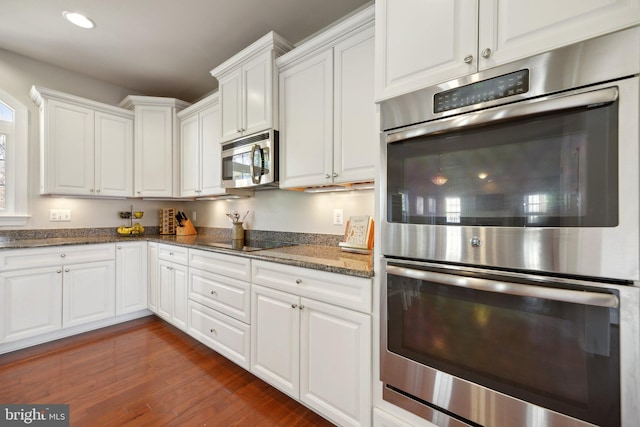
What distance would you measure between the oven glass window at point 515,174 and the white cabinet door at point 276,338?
0.88 m

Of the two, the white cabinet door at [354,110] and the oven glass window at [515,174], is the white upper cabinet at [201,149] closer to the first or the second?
the white cabinet door at [354,110]

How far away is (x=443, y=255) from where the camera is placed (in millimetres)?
1050

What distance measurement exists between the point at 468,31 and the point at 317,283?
1.28 meters

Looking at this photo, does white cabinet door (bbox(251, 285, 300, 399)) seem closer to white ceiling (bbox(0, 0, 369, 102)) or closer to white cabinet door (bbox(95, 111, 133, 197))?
white ceiling (bbox(0, 0, 369, 102))

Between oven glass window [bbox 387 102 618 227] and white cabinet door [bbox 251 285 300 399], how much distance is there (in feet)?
2.89

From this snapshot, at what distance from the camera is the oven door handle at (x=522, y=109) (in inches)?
30.6

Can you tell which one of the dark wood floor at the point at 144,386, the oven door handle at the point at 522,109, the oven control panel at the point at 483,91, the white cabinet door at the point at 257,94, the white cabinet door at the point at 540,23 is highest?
the white cabinet door at the point at 257,94

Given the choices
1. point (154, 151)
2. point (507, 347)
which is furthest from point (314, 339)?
point (154, 151)

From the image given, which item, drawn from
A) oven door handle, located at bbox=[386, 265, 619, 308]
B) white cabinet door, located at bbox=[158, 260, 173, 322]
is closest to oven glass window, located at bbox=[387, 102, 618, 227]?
oven door handle, located at bbox=[386, 265, 619, 308]

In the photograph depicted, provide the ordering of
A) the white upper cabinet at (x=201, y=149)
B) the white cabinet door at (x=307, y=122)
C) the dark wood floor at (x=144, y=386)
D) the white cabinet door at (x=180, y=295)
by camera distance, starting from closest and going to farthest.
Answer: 1. the dark wood floor at (x=144, y=386)
2. the white cabinet door at (x=307, y=122)
3. the white cabinet door at (x=180, y=295)
4. the white upper cabinet at (x=201, y=149)

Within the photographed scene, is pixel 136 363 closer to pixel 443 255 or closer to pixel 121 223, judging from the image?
pixel 121 223

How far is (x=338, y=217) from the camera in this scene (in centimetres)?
219

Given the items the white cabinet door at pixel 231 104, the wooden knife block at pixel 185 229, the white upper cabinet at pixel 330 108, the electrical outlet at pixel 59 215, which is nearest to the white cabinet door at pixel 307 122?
the white upper cabinet at pixel 330 108

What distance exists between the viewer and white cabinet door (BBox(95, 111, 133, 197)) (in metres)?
2.98
